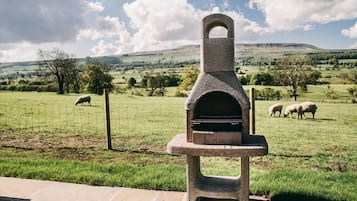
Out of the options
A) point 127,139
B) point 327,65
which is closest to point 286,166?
point 127,139

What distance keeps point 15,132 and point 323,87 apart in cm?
2646

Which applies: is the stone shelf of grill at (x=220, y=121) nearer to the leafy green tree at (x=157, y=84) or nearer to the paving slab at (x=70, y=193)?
the paving slab at (x=70, y=193)

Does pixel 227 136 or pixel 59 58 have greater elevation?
pixel 59 58

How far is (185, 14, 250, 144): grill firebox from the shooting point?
11.2 feet

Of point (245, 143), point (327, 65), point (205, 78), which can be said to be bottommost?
point (245, 143)

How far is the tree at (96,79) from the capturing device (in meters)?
32.2

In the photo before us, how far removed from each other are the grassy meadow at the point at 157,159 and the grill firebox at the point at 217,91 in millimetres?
1513

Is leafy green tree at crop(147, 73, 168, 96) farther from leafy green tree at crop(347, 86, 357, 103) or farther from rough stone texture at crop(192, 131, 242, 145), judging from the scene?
rough stone texture at crop(192, 131, 242, 145)

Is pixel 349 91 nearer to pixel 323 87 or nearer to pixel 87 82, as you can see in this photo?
pixel 323 87

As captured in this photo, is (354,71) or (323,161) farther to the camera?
(354,71)

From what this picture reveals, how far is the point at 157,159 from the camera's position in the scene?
6.54 meters

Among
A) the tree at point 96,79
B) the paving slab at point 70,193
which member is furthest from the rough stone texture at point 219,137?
the tree at point 96,79

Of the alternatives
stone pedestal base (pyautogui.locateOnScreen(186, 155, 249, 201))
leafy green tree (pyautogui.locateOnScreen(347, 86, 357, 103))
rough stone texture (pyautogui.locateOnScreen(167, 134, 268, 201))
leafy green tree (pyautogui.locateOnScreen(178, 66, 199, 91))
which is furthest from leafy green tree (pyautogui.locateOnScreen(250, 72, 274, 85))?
stone pedestal base (pyautogui.locateOnScreen(186, 155, 249, 201))

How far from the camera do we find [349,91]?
24.0 m
